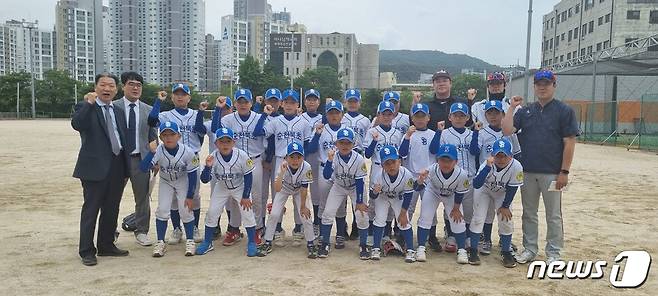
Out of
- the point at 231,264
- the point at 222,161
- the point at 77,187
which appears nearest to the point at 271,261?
the point at 231,264

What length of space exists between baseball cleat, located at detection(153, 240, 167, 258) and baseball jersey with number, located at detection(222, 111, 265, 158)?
1.58 meters

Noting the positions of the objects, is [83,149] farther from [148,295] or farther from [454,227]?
[454,227]

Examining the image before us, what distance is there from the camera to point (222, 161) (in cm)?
612

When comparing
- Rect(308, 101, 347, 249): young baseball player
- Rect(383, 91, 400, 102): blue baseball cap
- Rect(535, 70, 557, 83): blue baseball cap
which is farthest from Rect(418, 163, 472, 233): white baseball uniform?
Rect(535, 70, 557, 83): blue baseball cap

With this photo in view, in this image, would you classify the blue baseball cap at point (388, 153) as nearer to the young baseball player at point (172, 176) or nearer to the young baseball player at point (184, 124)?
the young baseball player at point (172, 176)

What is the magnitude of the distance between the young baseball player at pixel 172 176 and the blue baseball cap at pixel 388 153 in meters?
2.34

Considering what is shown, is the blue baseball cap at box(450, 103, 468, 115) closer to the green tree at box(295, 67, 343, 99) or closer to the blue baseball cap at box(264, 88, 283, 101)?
the blue baseball cap at box(264, 88, 283, 101)

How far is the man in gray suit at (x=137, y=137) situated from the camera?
6.12m

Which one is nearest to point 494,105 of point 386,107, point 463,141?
point 463,141

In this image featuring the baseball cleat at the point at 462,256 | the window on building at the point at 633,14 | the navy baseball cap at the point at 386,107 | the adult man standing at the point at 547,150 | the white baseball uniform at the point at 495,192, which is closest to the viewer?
the adult man standing at the point at 547,150

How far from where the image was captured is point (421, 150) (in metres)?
6.40

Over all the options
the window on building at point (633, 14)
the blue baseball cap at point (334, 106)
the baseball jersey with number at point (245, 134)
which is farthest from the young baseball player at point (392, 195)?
the window on building at point (633, 14)

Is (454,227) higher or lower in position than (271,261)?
higher

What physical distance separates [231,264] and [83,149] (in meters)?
2.14
